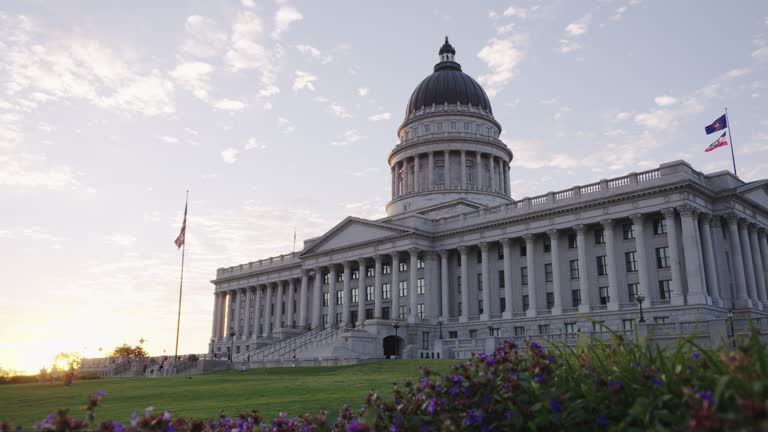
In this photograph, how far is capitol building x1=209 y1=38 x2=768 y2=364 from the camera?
5700cm

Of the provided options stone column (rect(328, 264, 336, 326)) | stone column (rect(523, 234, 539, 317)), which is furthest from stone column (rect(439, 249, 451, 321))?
stone column (rect(328, 264, 336, 326))

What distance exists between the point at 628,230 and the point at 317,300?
1711 inches

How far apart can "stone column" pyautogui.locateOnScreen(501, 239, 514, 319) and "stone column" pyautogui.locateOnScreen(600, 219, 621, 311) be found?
11.2 meters

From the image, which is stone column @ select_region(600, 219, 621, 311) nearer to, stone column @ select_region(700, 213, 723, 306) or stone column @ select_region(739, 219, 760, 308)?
stone column @ select_region(700, 213, 723, 306)

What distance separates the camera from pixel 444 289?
244 ft

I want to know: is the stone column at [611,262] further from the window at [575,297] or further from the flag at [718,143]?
the flag at [718,143]

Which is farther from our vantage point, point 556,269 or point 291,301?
point 291,301

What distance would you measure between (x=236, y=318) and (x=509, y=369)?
105 m

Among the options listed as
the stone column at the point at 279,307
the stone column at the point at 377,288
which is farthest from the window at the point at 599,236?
the stone column at the point at 279,307

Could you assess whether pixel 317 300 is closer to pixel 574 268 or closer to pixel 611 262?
pixel 574 268

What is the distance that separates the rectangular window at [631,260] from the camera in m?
60.2

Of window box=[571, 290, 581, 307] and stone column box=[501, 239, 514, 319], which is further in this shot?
stone column box=[501, 239, 514, 319]

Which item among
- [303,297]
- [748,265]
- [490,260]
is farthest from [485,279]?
[303,297]

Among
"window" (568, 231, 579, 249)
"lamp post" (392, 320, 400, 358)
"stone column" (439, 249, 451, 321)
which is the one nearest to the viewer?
"window" (568, 231, 579, 249)
